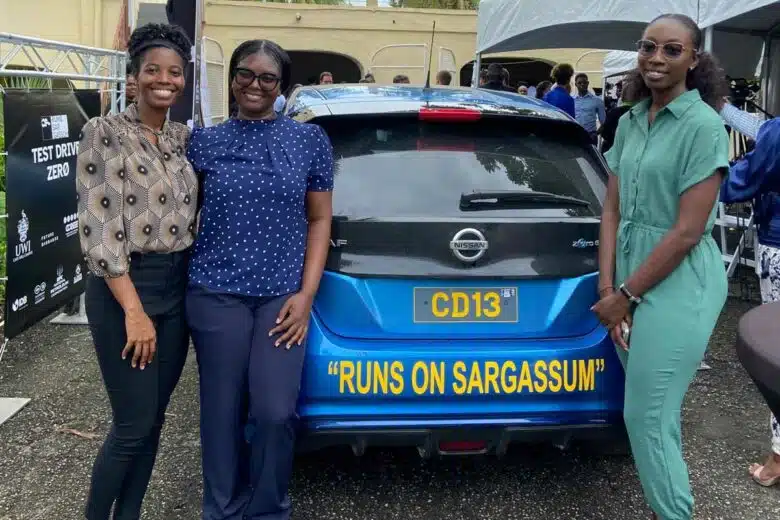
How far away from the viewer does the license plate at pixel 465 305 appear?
271 cm

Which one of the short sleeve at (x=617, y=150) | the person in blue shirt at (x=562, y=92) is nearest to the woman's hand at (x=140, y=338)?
the short sleeve at (x=617, y=150)

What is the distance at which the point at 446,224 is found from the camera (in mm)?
2699

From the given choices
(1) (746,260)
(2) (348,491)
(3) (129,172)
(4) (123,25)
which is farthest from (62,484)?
(4) (123,25)

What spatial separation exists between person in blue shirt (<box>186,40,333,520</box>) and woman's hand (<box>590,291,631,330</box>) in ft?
3.16

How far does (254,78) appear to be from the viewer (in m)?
2.42

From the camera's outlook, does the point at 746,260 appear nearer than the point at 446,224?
No

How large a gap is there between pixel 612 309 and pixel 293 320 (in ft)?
3.50

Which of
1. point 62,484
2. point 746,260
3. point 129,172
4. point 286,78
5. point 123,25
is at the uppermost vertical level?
point 123,25

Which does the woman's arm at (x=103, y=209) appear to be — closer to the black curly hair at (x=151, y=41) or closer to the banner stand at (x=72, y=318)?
the black curly hair at (x=151, y=41)

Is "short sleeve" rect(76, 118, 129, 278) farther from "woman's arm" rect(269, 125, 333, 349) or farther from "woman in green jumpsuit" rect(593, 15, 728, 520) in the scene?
"woman in green jumpsuit" rect(593, 15, 728, 520)

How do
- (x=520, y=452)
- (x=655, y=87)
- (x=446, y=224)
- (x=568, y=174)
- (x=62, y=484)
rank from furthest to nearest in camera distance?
(x=520, y=452) < (x=62, y=484) < (x=568, y=174) < (x=446, y=224) < (x=655, y=87)

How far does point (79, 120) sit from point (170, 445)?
2.45 meters

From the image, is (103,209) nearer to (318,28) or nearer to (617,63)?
(617,63)

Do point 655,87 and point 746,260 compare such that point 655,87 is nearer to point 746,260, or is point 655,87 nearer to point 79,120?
point 79,120
